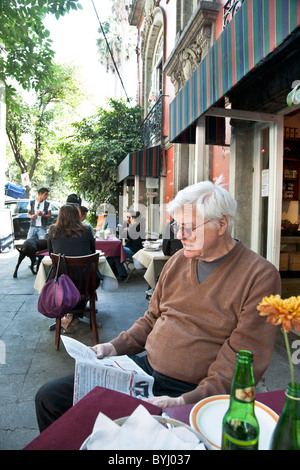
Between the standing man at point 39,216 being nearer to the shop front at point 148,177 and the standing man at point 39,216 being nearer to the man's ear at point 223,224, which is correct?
the shop front at point 148,177

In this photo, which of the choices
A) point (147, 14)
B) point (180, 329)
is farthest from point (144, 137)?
point (180, 329)

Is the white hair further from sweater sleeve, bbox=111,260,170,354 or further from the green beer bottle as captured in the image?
the green beer bottle

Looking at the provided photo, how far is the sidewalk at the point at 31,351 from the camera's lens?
96.7 inches

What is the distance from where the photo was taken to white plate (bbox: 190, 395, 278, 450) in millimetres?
942

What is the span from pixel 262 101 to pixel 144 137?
372 inches

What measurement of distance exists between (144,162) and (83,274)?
674 centimetres

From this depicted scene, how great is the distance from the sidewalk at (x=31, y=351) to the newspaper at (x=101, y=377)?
3.85ft

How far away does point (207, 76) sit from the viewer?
4.01 metres

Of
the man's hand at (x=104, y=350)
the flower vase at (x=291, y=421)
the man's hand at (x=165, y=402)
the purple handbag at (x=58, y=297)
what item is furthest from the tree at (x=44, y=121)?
the flower vase at (x=291, y=421)

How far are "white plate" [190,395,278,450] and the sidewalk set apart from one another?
5.64 ft

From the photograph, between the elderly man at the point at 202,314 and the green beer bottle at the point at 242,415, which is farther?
the elderly man at the point at 202,314

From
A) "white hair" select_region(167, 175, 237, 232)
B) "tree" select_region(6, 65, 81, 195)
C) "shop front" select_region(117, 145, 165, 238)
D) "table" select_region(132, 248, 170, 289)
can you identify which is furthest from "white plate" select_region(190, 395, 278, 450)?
"tree" select_region(6, 65, 81, 195)

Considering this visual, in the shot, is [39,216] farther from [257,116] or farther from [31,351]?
[257,116]

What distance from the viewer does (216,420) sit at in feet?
3.34
